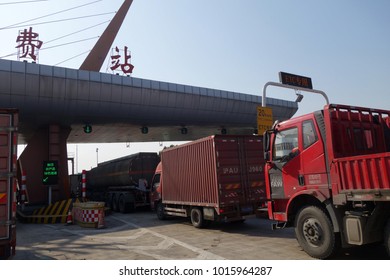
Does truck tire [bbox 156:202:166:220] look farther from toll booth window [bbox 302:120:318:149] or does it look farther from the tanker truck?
toll booth window [bbox 302:120:318:149]

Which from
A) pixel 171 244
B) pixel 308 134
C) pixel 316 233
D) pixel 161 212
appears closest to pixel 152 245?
pixel 171 244

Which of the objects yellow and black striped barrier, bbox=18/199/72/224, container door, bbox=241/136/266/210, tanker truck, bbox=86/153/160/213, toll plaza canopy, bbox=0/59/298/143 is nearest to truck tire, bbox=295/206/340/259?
container door, bbox=241/136/266/210

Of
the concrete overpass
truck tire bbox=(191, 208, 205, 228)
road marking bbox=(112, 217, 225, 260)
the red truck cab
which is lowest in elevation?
road marking bbox=(112, 217, 225, 260)

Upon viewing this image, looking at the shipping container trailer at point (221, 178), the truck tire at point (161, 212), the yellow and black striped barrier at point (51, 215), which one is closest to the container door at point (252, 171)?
the shipping container trailer at point (221, 178)

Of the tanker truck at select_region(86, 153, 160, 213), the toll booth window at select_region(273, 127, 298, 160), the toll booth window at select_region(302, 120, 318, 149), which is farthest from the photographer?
the tanker truck at select_region(86, 153, 160, 213)

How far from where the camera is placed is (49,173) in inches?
686

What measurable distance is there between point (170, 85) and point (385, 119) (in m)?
14.9

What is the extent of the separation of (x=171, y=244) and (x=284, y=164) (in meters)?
3.89

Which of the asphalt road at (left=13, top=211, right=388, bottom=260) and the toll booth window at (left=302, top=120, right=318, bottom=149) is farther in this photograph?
the asphalt road at (left=13, top=211, right=388, bottom=260)

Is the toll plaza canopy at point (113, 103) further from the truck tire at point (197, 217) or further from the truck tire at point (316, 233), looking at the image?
the truck tire at point (316, 233)

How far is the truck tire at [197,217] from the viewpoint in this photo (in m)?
11.8

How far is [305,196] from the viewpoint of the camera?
7.38 meters

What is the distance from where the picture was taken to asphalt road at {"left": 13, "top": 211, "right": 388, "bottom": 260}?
7.57 meters
